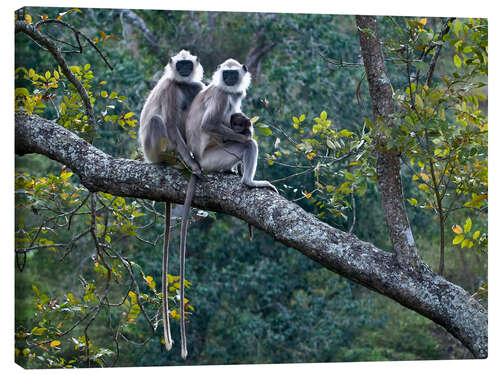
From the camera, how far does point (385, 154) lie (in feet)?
11.2

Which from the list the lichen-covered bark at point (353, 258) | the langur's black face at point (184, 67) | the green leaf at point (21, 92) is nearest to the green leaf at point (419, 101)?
the lichen-covered bark at point (353, 258)

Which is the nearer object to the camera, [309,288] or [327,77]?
[327,77]

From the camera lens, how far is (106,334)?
7.27 meters

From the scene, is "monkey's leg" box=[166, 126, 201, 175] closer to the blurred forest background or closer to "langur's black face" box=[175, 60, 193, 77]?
"langur's black face" box=[175, 60, 193, 77]

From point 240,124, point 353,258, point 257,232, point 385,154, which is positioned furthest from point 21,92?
point 257,232

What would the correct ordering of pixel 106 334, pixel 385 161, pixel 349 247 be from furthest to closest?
1. pixel 106 334
2. pixel 385 161
3. pixel 349 247

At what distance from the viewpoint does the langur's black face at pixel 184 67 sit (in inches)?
170

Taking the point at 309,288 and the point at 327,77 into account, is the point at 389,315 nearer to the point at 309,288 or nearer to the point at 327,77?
the point at 309,288

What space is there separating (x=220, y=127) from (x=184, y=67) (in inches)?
19.8

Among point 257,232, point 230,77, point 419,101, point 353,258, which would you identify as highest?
point 230,77

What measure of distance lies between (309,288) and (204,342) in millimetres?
1431

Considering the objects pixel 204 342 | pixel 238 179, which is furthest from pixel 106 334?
pixel 238 179

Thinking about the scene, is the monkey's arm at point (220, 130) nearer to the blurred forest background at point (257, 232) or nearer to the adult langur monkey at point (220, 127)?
the adult langur monkey at point (220, 127)

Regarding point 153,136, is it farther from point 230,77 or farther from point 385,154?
point 385,154
